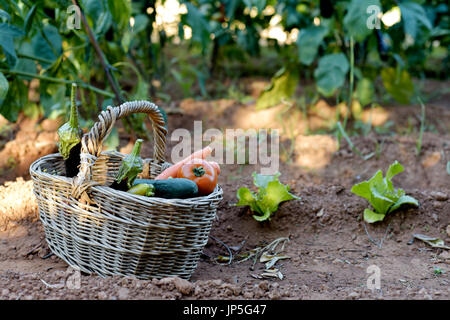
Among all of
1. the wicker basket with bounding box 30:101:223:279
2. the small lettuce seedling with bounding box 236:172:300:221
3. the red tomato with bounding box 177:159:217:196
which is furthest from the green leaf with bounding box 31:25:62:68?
the small lettuce seedling with bounding box 236:172:300:221

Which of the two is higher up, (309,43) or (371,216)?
(309,43)

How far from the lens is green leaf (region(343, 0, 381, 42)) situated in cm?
296

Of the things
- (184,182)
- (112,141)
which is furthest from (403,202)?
(112,141)

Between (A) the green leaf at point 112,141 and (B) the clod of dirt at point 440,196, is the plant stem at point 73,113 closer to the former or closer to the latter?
(A) the green leaf at point 112,141

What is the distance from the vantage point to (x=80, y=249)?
188cm

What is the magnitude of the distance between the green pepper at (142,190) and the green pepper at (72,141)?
0.25m

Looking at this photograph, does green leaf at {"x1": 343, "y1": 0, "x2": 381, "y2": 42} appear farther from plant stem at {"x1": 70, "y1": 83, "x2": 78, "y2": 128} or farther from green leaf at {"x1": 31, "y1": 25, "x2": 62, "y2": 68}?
plant stem at {"x1": 70, "y1": 83, "x2": 78, "y2": 128}

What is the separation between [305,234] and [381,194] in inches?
15.7

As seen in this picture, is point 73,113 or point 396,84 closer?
point 73,113

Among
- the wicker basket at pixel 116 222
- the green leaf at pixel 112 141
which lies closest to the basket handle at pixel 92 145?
the wicker basket at pixel 116 222

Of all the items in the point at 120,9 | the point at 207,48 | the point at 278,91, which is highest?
the point at 120,9

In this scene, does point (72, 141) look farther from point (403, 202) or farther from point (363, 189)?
point (403, 202)

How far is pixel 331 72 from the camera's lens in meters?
3.29

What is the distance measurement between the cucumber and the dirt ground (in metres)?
0.31
